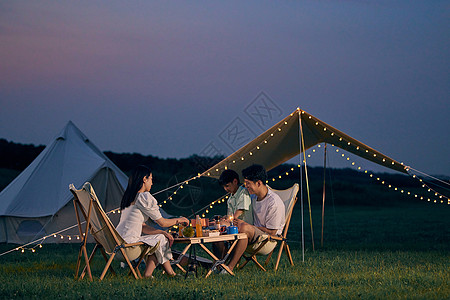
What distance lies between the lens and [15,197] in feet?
25.5

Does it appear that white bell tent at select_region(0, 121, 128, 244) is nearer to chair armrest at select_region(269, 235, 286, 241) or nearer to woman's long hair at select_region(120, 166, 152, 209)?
woman's long hair at select_region(120, 166, 152, 209)

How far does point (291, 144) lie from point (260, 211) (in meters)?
1.79

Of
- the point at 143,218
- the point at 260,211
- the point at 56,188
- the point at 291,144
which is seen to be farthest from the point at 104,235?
the point at 56,188

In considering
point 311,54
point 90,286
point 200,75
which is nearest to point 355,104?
point 311,54

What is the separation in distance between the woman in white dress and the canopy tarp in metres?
1.57

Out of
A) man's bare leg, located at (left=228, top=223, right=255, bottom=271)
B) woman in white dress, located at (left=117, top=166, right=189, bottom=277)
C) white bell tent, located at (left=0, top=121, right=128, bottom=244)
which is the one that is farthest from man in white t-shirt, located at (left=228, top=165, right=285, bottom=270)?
white bell tent, located at (left=0, top=121, right=128, bottom=244)

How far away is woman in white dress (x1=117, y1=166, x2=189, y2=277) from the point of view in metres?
4.44

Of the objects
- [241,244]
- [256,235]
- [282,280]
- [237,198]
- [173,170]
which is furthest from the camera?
[173,170]

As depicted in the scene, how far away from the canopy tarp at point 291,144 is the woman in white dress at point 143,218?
1571 mm

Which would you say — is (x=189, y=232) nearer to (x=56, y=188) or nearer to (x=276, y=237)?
(x=276, y=237)

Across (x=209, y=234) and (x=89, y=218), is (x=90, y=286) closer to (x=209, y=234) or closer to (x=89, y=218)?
(x=89, y=218)

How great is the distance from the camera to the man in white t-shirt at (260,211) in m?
4.83

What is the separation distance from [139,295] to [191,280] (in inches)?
26.8

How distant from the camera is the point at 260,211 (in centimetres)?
504
